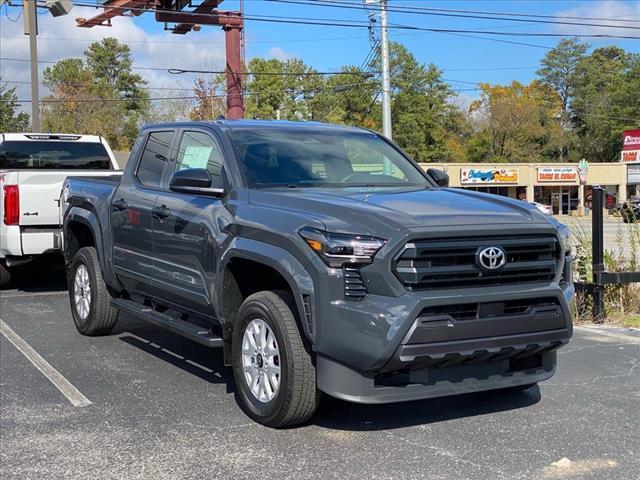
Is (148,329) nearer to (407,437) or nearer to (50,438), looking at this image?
(50,438)

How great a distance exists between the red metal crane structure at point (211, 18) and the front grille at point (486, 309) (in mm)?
22066

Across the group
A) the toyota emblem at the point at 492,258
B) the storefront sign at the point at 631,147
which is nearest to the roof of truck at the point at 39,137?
the toyota emblem at the point at 492,258

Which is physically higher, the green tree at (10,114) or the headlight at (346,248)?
the green tree at (10,114)

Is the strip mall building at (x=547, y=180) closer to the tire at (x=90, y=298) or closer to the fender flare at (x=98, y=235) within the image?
the tire at (x=90, y=298)

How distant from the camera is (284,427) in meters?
4.54

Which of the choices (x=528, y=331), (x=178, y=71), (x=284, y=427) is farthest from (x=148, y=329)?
(x=178, y=71)

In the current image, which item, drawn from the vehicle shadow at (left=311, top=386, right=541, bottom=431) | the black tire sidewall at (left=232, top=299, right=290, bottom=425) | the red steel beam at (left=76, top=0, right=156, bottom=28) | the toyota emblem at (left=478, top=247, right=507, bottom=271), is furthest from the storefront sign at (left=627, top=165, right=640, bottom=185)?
the black tire sidewall at (left=232, top=299, right=290, bottom=425)

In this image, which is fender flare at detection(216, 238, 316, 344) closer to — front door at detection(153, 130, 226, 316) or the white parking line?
front door at detection(153, 130, 226, 316)

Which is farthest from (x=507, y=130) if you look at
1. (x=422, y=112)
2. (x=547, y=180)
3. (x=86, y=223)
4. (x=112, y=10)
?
(x=86, y=223)

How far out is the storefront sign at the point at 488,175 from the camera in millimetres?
53750

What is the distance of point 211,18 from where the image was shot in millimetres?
25578

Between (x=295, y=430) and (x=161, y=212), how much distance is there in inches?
83.0

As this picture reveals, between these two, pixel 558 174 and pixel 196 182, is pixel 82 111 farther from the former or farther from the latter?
pixel 196 182

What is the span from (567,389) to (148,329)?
14.5 ft
